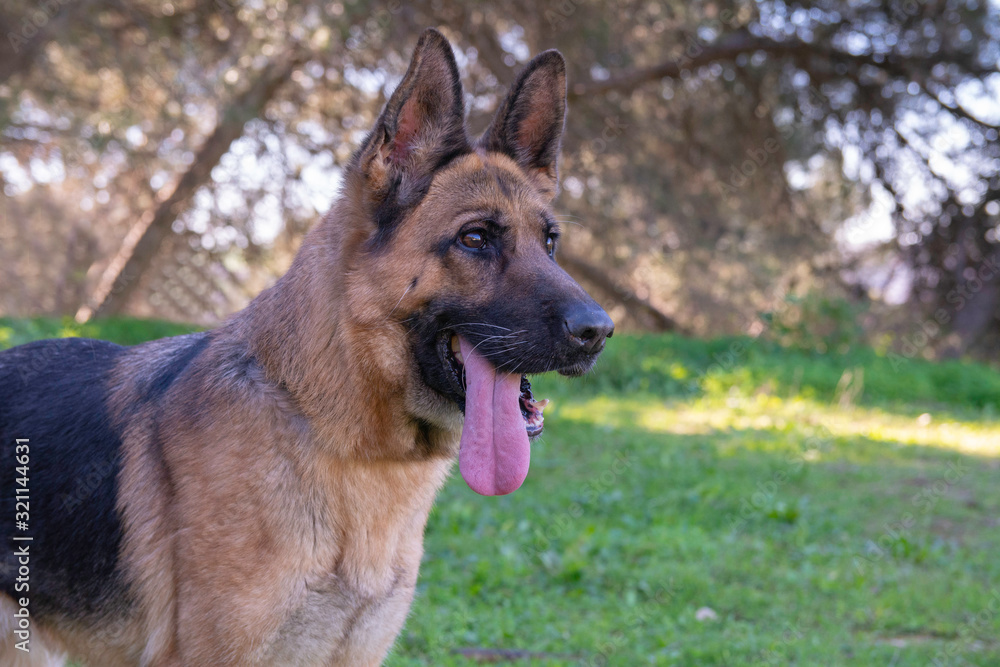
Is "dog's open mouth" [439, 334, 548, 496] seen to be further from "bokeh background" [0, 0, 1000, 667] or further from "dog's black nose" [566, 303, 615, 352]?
"bokeh background" [0, 0, 1000, 667]

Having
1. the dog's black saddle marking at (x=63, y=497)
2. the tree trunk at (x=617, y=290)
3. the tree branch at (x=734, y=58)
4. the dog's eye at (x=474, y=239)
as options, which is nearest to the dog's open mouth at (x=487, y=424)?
the dog's eye at (x=474, y=239)

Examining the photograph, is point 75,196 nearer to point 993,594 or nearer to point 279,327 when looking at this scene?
point 279,327

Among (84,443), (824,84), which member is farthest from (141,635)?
(824,84)

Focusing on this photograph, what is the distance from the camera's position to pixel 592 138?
39.9 feet

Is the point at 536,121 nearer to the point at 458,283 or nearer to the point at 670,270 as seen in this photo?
the point at 458,283

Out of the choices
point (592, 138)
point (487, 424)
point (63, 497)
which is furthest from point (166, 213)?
point (487, 424)

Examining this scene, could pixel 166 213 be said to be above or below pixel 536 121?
below

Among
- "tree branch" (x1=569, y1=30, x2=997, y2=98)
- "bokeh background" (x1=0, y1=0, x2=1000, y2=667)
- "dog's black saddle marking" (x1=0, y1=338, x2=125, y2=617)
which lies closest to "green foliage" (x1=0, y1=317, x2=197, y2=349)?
"bokeh background" (x1=0, y1=0, x2=1000, y2=667)

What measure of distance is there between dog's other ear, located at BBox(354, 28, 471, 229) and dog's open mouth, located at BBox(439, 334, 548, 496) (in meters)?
0.51

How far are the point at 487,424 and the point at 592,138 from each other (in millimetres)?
10205

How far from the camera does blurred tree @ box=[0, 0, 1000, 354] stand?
10.1 metres

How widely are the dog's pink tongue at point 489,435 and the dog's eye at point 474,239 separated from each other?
31 centimetres

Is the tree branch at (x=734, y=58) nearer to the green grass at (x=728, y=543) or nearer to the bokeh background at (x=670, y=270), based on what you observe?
the bokeh background at (x=670, y=270)

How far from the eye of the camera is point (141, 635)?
2533 millimetres
